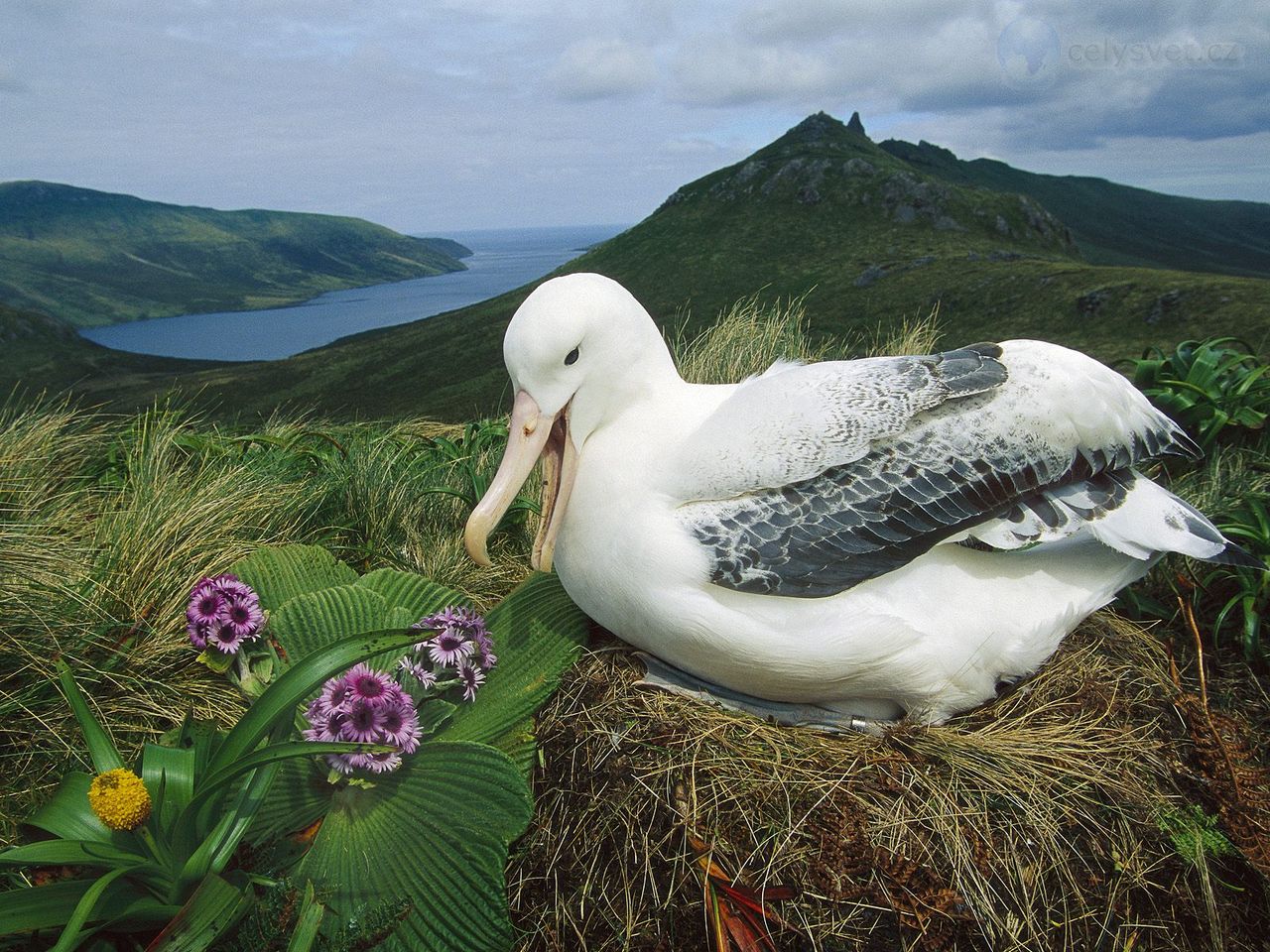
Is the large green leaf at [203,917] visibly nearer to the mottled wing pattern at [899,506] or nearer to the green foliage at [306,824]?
the green foliage at [306,824]

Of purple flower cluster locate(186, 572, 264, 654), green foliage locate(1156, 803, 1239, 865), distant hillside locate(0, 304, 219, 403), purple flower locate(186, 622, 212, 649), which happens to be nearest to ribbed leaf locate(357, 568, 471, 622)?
purple flower cluster locate(186, 572, 264, 654)

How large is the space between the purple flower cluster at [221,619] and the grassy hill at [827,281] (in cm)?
1360

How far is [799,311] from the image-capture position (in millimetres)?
7652

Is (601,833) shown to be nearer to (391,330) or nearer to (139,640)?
(139,640)

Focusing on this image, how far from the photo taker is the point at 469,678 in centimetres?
268

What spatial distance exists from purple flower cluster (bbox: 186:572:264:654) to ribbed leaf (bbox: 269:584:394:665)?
0.18m

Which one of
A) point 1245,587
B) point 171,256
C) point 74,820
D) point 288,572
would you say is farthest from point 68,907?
point 171,256

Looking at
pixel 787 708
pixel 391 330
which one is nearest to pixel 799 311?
pixel 787 708

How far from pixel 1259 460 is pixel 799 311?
4.42 m

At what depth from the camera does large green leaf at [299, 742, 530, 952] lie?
214 centimetres

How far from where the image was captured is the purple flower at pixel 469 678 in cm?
266

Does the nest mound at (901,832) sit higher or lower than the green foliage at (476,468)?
lower

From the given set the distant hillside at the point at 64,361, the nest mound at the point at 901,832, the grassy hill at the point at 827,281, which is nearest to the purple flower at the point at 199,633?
the nest mound at the point at 901,832

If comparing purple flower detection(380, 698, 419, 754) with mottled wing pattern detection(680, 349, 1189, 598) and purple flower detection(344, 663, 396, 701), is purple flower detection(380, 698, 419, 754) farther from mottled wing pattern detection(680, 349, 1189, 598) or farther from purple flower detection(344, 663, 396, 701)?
mottled wing pattern detection(680, 349, 1189, 598)
